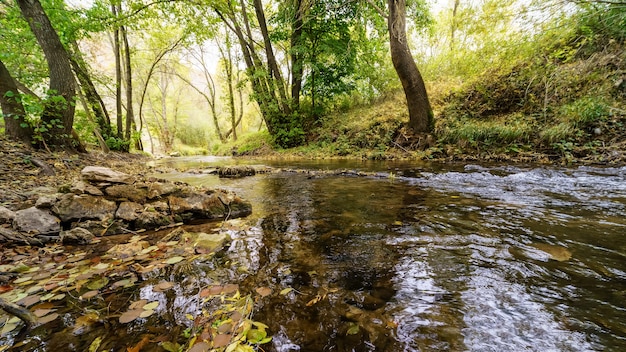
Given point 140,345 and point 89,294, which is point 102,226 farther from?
point 140,345

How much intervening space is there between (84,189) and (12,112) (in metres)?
4.51

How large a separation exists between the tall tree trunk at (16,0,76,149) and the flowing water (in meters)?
5.59

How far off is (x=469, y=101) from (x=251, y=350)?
355 inches

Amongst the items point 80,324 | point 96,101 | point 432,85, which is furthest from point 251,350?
point 96,101

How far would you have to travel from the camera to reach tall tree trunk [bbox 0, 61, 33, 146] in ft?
16.0

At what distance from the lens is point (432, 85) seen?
9.45 m

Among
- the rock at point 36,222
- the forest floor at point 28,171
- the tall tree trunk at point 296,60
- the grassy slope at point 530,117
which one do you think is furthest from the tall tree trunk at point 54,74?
the grassy slope at point 530,117

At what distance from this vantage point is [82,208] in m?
2.50

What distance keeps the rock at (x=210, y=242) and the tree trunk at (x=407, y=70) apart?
23.7 feet

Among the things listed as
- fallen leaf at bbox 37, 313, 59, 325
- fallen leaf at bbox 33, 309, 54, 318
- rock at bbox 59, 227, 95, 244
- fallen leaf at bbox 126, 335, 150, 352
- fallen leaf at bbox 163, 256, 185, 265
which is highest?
rock at bbox 59, 227, 95, 244

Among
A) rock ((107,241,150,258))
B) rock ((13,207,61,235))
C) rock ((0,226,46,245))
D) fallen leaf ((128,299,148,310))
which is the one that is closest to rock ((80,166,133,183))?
rock ((13,207,61,235))

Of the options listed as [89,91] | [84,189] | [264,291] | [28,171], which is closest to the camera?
[264,291]

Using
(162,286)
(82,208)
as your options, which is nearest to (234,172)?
(82,208)

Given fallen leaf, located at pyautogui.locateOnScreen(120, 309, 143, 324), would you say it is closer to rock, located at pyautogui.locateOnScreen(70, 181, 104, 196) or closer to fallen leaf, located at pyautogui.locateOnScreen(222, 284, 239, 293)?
fallen leaf, located at pyautogui.locateOnScreen(222, 284, 239, 293)
